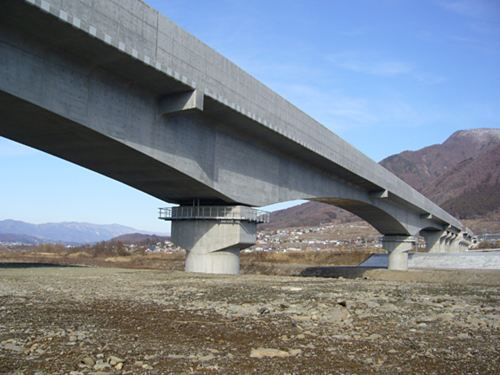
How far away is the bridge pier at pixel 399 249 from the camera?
50.2 m

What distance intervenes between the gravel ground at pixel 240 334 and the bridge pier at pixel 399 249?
4038cm

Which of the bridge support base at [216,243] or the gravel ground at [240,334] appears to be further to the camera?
the bridge support base at [216,243]

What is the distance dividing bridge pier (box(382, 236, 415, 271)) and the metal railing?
31311 millimetres

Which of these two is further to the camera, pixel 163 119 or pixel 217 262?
pixel 217 262

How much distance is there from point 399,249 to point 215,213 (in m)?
34.6

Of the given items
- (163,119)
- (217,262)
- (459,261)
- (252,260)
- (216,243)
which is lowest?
(252,260)

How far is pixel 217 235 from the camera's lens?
2322cm

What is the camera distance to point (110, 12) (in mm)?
13922

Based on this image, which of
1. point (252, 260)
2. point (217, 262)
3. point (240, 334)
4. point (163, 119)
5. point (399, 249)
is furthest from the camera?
point (252, 260)

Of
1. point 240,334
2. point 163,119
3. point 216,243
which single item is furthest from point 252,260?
point 240,334

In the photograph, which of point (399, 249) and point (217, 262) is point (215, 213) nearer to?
point (217, 262)

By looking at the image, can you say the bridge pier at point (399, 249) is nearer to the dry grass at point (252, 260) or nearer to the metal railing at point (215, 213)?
the dry grass at point (252, 260)

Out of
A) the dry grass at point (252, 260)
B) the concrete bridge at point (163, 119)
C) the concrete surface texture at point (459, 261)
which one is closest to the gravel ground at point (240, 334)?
the concrete bridge at point (163, 119)

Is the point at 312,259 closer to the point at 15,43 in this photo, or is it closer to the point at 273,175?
the point at 273,175
